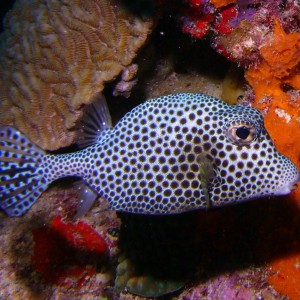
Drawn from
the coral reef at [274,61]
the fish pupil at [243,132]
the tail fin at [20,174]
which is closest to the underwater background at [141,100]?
the coral reef at [274,61]

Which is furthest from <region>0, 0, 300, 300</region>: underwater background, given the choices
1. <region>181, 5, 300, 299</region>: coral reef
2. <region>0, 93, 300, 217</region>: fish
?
<region>0, 93, 300, 217</region>: fish

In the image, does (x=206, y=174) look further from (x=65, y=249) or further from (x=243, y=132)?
(x=65, y=249)

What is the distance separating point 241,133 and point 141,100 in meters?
2.65

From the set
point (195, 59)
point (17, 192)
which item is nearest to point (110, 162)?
point (17, 192)

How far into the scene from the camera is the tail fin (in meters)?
3.18

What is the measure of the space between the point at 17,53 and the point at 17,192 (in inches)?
99.7

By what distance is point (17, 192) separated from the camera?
10.5ft

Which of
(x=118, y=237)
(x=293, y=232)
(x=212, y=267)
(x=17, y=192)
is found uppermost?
(x=293, y=232)

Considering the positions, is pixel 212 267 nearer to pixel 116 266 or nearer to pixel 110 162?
pixel 116 266

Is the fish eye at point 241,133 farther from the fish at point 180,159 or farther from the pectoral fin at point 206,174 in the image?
the pectoral fin at point 206,174

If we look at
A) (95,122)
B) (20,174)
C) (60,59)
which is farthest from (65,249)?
(60,59)

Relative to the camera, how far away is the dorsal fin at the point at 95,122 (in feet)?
10.0

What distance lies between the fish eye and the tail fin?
1759mm

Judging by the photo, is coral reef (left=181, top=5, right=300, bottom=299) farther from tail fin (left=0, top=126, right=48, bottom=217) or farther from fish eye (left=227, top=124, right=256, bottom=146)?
tail fin (left=0, top=126, right=48, bottom=217)
